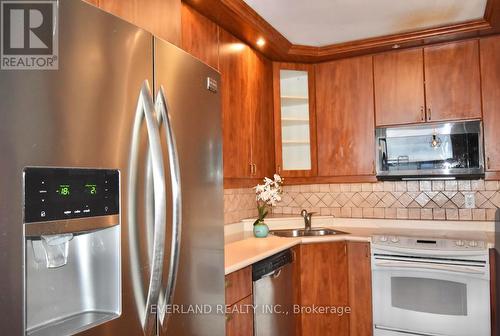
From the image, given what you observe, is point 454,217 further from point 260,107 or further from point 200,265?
point 200,265

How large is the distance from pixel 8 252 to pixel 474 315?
2.60m

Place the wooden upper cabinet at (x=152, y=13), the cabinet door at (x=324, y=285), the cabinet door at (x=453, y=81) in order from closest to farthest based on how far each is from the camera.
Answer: the wooden upper cabinet at (x=152, y=13)
the cabinet door at (x=324, y=285)
the cabinet door at (x=453, y=81)

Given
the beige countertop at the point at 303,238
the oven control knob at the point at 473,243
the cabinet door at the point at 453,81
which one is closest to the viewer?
the beige countertop at the point at 303,238

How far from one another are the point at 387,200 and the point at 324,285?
103 centimetres

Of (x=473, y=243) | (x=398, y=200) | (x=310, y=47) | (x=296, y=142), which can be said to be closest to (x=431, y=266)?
(x=473, y=243)

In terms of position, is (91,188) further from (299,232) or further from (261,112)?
(299,232)

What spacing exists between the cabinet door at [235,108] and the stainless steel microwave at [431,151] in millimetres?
1130

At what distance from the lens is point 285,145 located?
330cm

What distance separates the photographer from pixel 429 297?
2508mm

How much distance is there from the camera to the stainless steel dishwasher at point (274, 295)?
2.08m

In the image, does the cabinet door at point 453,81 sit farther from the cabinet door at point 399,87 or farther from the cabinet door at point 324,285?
the cabinet door at point 324,285

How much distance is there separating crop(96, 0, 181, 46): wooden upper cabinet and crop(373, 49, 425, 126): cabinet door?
204 centimetres

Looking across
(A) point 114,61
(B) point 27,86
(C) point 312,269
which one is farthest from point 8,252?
(C) point 312,269

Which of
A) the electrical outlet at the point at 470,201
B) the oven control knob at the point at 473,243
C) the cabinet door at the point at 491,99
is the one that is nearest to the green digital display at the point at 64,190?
the oven control knob at the point at 473,243
